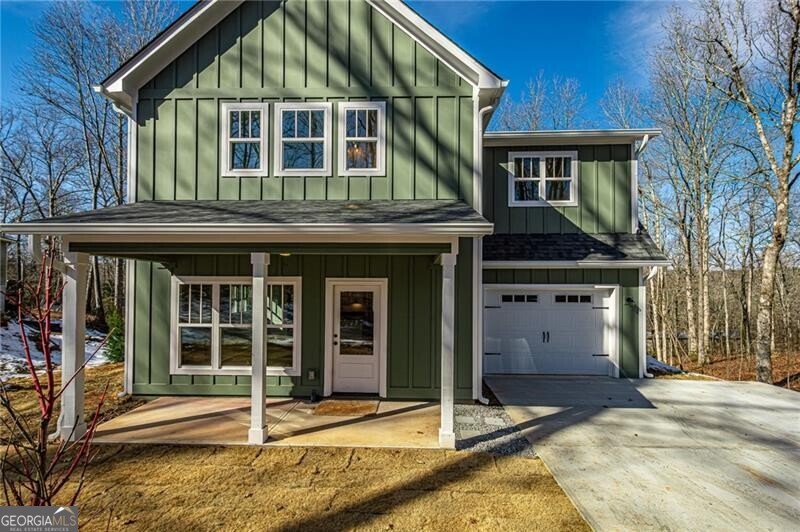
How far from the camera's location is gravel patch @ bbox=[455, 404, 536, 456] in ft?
16.9

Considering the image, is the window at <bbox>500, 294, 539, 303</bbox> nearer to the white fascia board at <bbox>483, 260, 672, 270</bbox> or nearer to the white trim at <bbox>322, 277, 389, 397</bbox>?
the white fascia board at <bbox>483, 260, 672, 270</bbox>

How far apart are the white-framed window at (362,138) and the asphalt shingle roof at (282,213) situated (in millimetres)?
732

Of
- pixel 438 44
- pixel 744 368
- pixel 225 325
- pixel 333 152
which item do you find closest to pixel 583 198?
pixel 438 44

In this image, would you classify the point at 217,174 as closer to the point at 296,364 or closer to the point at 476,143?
the point at 296,364

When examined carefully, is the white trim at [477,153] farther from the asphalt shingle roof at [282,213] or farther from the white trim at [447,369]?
the white trim at [447,369]

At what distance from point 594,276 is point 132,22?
18.8 m

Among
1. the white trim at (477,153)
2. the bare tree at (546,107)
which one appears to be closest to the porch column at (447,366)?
the white trim at (477,153)

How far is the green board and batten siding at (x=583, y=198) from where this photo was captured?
30.9ft

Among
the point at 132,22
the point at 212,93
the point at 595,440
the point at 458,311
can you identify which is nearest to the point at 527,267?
the point at 458,311

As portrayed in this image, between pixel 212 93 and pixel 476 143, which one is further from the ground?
pixel 212 93

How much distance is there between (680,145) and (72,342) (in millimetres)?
18599

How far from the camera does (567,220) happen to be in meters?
9.53

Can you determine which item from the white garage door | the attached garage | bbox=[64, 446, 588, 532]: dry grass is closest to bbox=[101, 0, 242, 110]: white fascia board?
bbox=[64, 446, 588, 532]: dry grass

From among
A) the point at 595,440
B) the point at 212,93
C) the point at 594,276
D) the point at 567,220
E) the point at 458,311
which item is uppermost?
the point at 212,93
